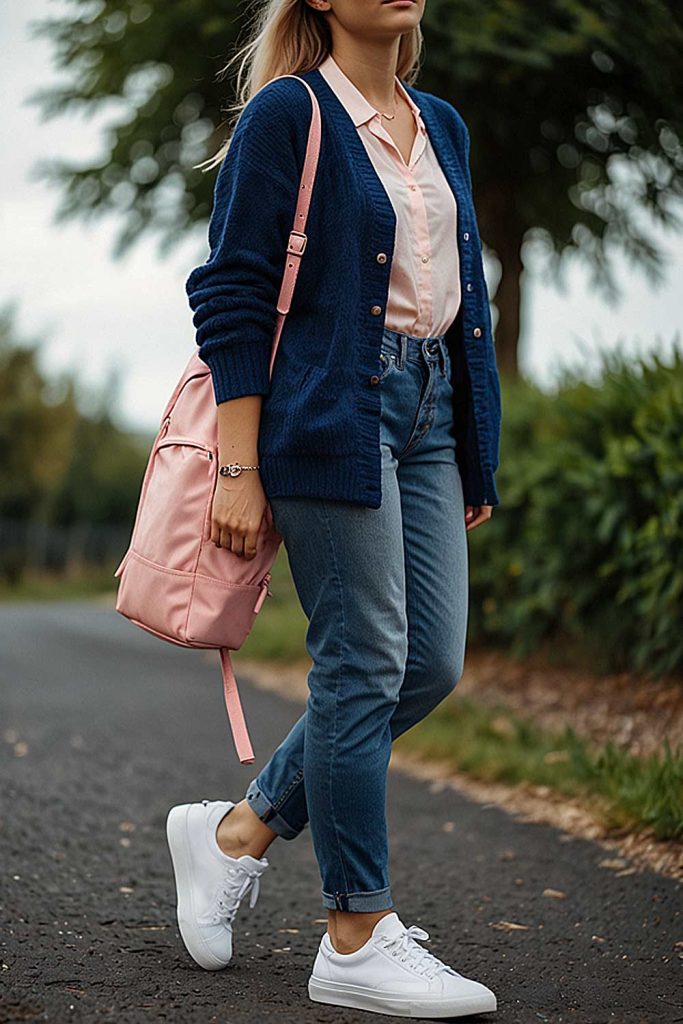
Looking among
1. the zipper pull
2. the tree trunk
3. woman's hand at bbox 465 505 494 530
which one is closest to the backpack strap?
the zipper pull

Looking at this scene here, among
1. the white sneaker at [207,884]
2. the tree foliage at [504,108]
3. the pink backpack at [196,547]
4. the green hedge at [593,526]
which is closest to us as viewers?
the pink backpack at [196,547]

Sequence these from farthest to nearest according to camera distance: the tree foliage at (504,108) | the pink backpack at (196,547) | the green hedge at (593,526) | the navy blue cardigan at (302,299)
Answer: the tree foliage at (504,108), the green hedge at (593,526), the pink backpack at (196,547), the navy blue cardigan at (302,299)

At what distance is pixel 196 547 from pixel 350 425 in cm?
39

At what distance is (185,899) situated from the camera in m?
2.73

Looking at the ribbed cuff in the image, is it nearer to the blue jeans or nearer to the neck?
the blue jeans

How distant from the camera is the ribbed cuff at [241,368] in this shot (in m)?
2.41

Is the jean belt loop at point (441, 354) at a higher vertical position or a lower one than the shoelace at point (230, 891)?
higher

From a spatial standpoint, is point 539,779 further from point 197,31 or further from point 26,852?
point 197,31

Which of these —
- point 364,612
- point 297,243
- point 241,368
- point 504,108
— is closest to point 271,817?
point 364,612

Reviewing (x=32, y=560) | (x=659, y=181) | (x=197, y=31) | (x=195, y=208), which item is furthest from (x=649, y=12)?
(x=32, y=560)

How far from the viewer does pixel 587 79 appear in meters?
8.03

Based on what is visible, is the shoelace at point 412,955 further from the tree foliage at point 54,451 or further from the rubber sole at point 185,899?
the tree foliage at point 54,451

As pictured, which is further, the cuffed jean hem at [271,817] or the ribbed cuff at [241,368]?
the cuffed jean hem at [271,817]

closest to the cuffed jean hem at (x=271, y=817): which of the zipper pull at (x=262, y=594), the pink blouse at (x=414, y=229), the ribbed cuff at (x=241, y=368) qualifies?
the zipper pull at (x=262, y=594)
